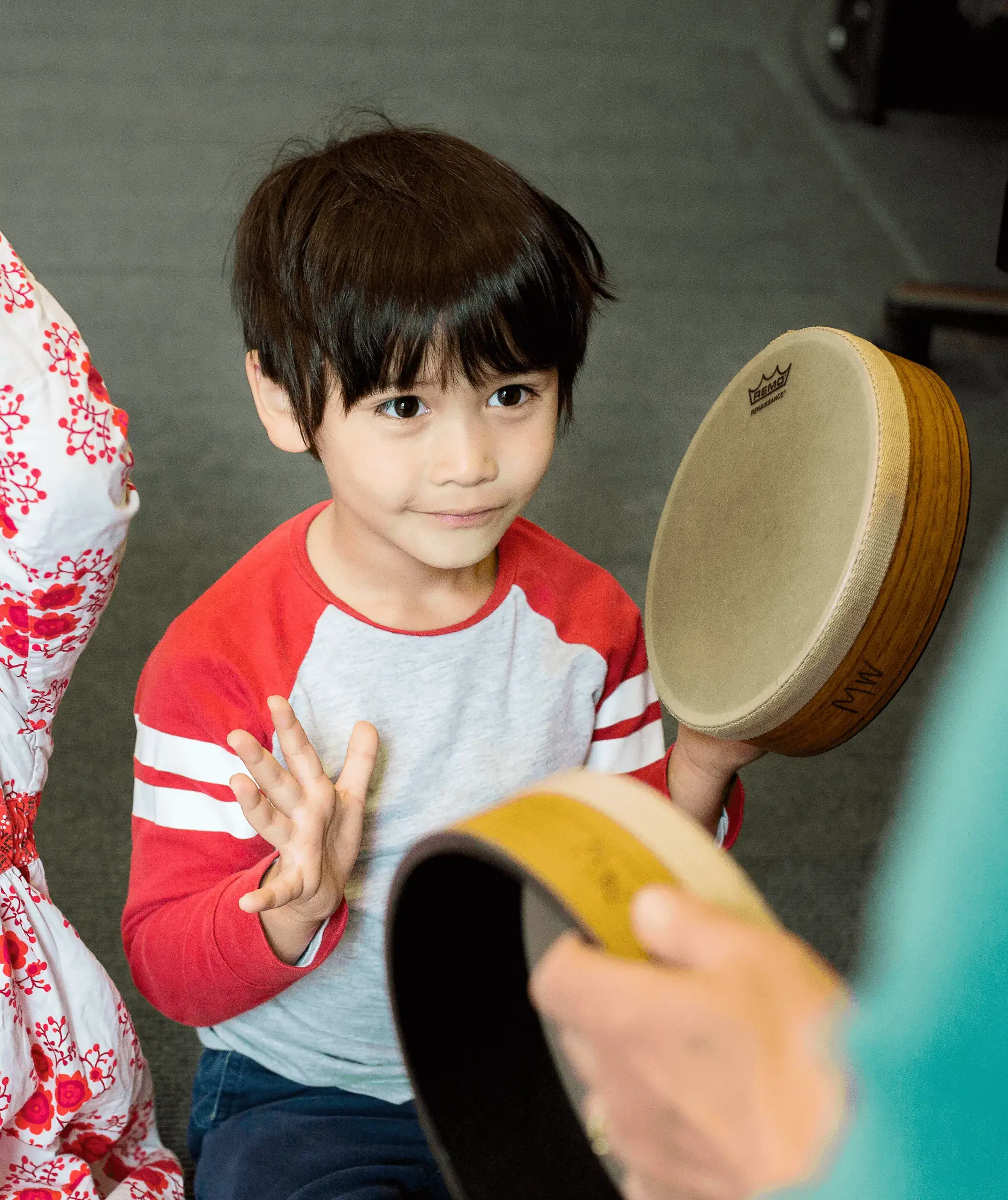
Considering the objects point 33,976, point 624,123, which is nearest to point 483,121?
point 624,123

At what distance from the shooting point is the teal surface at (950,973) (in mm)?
363

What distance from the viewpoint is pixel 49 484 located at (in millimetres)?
750

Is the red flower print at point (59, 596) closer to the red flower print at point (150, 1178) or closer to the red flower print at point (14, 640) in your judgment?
the red flower print at point (14, 640)

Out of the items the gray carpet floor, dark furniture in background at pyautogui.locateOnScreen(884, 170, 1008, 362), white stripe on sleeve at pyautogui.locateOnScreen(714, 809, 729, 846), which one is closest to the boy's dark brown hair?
white stripe on sleeve at pyautogui.locateOnScreen(714, 809, 729, 846)

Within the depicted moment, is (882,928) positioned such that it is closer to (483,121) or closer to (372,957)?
(372,957)

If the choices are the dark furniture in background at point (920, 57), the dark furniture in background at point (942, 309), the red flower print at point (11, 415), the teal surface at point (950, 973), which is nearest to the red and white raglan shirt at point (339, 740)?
the red flower print at point (11, 415)

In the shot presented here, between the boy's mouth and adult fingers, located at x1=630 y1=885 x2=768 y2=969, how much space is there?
16.3 inches

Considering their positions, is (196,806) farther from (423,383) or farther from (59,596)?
(423,383)

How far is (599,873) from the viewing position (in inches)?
22.1

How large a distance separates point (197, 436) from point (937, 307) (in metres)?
1.21

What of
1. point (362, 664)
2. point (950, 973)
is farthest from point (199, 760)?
point (950, 973)

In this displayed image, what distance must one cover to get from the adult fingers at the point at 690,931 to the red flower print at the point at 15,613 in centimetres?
44

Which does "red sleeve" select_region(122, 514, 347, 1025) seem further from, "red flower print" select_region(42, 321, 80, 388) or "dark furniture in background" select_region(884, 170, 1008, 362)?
"dark furniture in background" select_region(884, 170, 1008, 362)

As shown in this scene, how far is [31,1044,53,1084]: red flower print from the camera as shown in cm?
87
